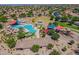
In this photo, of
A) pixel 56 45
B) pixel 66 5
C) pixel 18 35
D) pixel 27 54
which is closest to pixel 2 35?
pixel 18 35

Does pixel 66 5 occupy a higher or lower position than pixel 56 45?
higher

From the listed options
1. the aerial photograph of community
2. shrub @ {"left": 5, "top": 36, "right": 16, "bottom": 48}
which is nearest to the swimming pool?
the aerial photograph of community

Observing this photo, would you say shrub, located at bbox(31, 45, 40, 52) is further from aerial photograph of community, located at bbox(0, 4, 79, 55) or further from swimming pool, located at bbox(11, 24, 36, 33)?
swimming pool, located at bbox(11, 24, 36, 33)

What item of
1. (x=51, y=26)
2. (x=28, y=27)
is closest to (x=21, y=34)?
(x=28, y=27)

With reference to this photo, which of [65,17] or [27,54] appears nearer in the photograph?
[27,54]

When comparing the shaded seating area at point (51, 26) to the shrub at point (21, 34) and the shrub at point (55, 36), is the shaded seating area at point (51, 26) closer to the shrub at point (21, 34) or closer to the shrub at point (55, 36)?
the shrub at point (55, 36)

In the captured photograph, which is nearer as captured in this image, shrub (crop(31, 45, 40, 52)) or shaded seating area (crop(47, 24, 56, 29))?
shrub (crop(31, 45, 40, 52))

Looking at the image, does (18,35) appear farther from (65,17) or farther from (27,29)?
(65,17)
